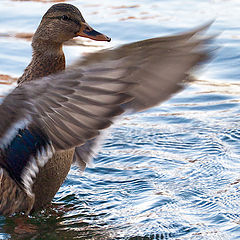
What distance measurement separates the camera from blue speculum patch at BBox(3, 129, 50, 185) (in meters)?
4.45

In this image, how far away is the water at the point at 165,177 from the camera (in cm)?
511

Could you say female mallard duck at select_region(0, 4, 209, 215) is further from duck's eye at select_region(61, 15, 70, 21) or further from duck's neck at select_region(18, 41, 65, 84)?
duck's eye at select_region(61, 15, 70, 21)

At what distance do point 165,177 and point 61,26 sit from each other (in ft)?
5.33

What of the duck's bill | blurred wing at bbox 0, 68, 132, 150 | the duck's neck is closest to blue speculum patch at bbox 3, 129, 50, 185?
blurred wing at bbox 0, 68, 132, 150

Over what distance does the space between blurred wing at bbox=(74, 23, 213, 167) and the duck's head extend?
4.86 feet

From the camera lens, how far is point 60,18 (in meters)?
5.65

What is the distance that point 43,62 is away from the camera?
5.41 metres

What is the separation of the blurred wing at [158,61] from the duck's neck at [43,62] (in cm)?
121

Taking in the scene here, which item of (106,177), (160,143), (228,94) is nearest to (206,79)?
(228,94)

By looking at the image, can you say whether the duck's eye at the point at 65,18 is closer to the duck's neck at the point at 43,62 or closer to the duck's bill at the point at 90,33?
the duck's bill at the point at 90,33

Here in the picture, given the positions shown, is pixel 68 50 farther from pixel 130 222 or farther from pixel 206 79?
pixel 130 222

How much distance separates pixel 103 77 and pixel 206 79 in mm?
4755

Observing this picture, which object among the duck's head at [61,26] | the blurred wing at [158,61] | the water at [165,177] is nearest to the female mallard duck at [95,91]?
the blurred wing at [158,61]

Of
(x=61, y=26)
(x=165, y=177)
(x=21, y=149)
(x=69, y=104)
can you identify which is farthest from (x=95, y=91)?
(x=165, y=177)
